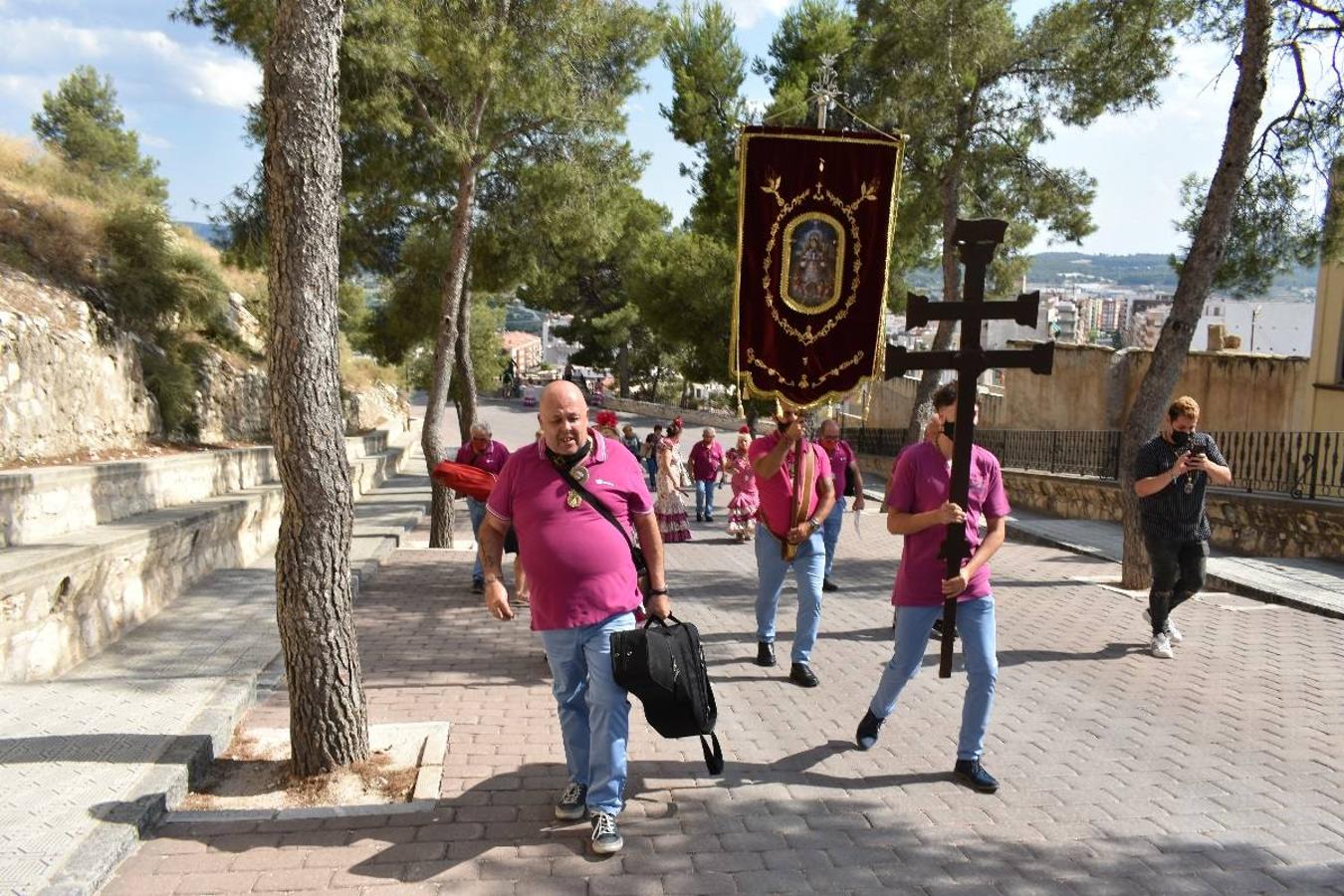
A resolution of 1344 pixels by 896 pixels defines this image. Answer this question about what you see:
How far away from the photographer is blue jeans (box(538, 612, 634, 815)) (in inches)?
166

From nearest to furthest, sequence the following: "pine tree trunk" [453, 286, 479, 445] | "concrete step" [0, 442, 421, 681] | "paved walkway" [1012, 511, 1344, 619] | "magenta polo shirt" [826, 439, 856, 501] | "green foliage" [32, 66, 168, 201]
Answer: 1. "concrete step" [0, 442, 421, 681]
2. "paved walkway" [1012, 511, 1344, 619]
3. "magenta polo shirt" [826, 439, 856, 501]
4. "pine tree trunk" [453, 286, 479, 445]
5. "green foliage" [32, 66, 168, 201]

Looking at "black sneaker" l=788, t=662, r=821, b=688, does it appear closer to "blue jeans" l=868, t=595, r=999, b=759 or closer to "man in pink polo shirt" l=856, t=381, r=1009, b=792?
"man in pink polo shirt" l=856, t=381, r=1009, b=792

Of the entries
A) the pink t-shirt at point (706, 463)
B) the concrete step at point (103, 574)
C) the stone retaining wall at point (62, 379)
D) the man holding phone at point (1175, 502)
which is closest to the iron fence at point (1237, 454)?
the pink t-shirt at point (706, 463)

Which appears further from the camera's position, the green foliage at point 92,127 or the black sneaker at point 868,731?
the green foliage at point 92,127

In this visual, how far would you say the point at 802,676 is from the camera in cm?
662

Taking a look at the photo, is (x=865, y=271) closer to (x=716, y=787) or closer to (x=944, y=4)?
(x=716, y=787)

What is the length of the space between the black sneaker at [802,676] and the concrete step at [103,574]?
119 inches

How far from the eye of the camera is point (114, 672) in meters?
6.43

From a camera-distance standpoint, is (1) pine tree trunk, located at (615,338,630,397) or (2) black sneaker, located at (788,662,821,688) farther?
(1) pine tree trunk, located at (615,338,630,397)

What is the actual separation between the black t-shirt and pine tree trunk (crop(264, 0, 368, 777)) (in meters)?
5.21

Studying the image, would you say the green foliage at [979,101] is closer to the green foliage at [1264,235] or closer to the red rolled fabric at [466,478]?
the green foliage at [1264,235]

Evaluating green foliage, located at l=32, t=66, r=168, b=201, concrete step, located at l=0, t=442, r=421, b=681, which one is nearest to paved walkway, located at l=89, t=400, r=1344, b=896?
concrete step, located at l=0, t=442, r=421, b=681

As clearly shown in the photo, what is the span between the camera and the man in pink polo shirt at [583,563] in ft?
13.8

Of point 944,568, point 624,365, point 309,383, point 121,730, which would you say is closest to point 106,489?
point 121,730
